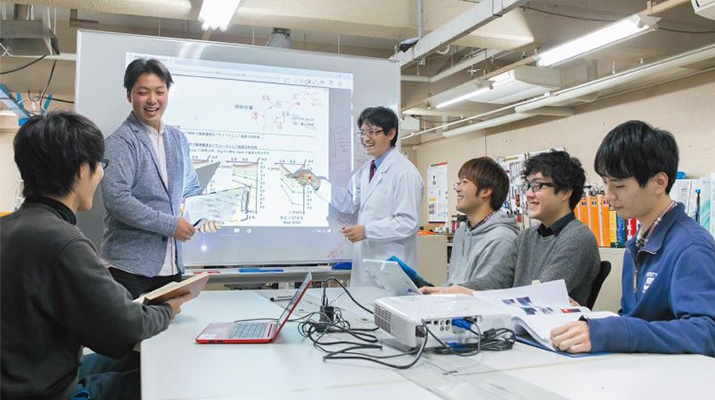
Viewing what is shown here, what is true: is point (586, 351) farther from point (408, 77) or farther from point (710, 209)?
point (408, 77)

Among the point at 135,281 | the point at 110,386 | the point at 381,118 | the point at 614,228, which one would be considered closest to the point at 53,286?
the point at 110,386

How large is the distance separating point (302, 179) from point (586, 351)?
1783 mm

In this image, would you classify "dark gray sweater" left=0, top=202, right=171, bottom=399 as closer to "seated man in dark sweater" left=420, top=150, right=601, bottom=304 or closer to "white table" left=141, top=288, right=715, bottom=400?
"white table" left=141, top=288, right=715, bottom=400

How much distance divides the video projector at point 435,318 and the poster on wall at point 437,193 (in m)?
7.49

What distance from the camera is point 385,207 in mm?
2635

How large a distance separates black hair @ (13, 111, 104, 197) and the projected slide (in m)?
1.25

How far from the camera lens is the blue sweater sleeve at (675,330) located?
113 centimetres

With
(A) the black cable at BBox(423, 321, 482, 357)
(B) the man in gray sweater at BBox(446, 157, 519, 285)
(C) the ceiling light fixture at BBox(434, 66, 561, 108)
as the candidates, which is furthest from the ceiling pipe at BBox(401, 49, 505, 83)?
(A) the black cable at BBox(423, 321, 482, 357)

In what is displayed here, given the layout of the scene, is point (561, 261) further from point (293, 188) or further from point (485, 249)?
point (293, 188)

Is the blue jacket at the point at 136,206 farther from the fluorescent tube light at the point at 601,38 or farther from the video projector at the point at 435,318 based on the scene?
the fluorescent tube light at the point at 601,38

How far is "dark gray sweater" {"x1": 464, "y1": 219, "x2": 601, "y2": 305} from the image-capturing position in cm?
167

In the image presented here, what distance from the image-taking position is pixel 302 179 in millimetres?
2688

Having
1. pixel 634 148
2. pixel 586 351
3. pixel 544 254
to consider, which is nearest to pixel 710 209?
pixel 544 254

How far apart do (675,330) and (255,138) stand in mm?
1978
